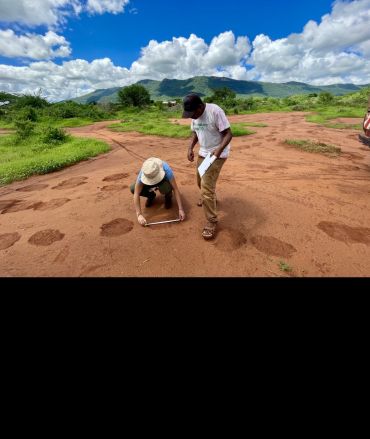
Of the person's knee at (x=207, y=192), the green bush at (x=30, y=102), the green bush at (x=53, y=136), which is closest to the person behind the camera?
the person's knee at (x=207, y=192)

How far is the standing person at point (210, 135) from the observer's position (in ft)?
9.30

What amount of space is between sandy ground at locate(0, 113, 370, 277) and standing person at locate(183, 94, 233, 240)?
0.55m

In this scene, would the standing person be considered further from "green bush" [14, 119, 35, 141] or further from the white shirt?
"green bush" [14, 119, 35, 141]

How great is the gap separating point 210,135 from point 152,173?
870 millimetres

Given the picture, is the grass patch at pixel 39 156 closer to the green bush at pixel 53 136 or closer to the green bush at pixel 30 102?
the green bush at pixel 53 136

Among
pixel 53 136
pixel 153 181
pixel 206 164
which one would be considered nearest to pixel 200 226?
pixel 153 181

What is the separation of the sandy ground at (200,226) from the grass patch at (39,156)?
72 centimetres

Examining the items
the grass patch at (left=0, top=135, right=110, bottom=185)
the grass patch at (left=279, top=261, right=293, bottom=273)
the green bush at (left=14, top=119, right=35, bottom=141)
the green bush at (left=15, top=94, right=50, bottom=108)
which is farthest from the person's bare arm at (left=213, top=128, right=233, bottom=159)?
the green bush at (left=15, top=94, right=50, bottom=108)

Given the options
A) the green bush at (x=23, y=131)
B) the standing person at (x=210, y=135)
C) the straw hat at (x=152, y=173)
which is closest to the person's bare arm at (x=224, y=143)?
the standing person at (x=210, y=135)

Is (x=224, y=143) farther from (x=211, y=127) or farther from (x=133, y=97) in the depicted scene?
(x=133, y=97)
